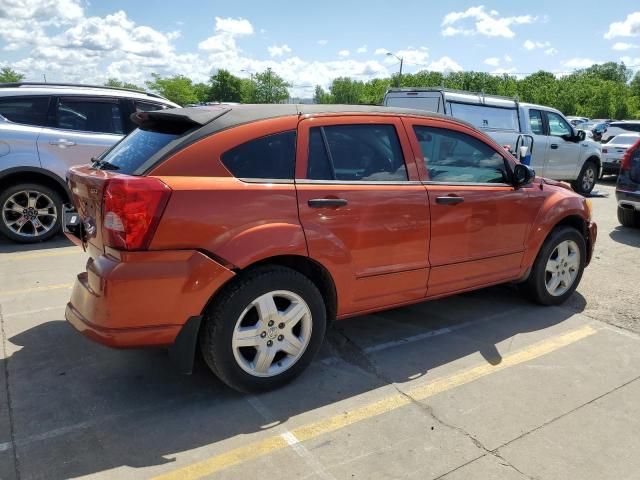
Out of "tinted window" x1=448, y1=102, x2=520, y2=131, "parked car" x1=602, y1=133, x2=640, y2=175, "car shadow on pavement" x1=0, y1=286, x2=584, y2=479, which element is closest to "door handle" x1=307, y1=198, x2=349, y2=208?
"car shadow on pavement" x1=0, y1=286, x2=584, y2=479

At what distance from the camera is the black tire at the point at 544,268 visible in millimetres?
4727

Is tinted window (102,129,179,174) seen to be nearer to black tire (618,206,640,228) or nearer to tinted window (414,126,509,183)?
tinted window (414,126,509,183)

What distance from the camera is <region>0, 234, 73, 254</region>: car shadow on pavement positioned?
21.1ft

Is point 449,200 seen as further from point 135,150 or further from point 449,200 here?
point 135,150

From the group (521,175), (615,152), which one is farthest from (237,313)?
(615,152)

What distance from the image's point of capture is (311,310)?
130 inches

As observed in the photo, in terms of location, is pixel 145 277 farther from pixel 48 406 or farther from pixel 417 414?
pixel 417 414

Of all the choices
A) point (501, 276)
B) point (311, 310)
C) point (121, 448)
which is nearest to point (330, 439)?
point (311, 310)

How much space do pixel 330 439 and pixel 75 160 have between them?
541cm

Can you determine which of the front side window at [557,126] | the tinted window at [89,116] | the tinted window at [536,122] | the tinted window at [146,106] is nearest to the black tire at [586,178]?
the front side window at [557,126]

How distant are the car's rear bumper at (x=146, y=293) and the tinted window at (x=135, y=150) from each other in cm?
58

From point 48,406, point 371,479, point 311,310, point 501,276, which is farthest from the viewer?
point 501,276

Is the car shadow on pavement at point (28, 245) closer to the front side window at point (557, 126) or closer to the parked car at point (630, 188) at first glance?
the parked car at point (630, 188)

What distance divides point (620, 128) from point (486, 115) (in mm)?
12615
